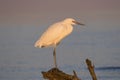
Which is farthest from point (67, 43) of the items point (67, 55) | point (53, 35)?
point (53, 35)

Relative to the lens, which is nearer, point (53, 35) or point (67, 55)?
point (53, 35)

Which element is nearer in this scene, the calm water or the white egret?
the white egret

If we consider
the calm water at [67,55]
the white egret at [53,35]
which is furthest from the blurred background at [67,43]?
the white egret at [53,35]

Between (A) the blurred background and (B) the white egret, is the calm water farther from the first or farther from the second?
A: (B) the white egret

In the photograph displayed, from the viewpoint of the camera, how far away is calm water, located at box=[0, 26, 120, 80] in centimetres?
434

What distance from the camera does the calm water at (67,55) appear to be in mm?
4336

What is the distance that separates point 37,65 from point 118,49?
0.90 metres

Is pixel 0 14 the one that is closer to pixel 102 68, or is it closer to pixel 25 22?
pixel 25 22

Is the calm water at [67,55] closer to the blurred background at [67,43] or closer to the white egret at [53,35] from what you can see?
the blurred background at [67,43]

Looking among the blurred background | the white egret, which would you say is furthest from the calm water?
the white egret

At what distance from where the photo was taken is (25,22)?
4.42 m

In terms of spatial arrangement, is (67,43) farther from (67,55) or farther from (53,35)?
(53,35)

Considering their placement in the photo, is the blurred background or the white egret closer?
the white egret

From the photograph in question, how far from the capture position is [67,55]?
4.35 meters
